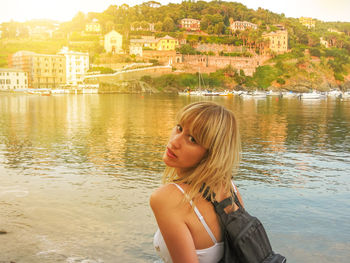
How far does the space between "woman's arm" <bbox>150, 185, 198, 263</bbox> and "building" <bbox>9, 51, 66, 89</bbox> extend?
81.2 meters

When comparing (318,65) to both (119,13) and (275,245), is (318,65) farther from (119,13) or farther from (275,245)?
(275,245)

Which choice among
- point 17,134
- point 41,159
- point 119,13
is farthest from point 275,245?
point 119,13

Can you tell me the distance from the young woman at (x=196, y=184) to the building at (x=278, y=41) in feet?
330

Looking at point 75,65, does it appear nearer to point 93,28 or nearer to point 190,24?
point 93,28

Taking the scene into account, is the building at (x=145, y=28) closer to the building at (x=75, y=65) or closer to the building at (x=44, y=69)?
the building at (x=75, y=65)

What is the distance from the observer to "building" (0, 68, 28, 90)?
72.8 meters

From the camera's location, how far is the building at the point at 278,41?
9756 cm

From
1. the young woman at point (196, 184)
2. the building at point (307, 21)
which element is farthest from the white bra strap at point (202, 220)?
the building at point (307, 21)

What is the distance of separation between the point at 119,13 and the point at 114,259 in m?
114

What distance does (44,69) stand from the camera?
80.6 metres

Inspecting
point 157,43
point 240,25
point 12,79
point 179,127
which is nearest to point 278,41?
point 240,25

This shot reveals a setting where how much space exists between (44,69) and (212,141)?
84.6 m

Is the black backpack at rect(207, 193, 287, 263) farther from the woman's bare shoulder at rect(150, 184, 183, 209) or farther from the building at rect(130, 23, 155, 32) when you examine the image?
the building at rect(130, 23, 155, 32)

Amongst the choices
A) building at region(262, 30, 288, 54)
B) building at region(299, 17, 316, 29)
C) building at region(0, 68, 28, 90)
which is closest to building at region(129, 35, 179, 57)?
building at region(0, 68, 28, 90)
